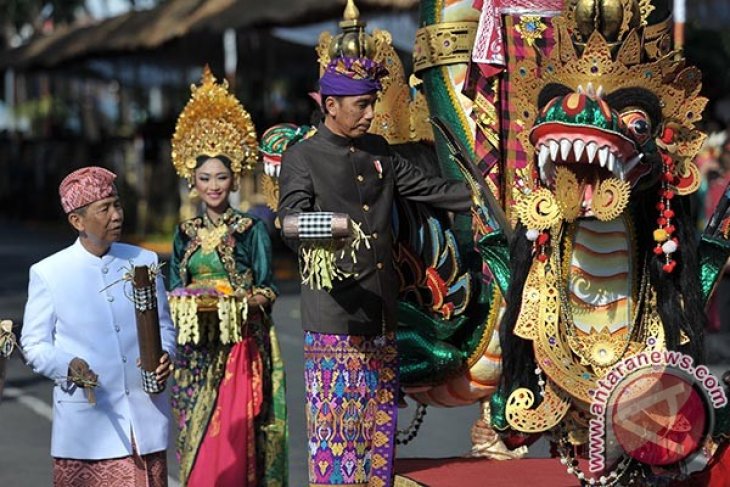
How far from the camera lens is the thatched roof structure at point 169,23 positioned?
19.5 m

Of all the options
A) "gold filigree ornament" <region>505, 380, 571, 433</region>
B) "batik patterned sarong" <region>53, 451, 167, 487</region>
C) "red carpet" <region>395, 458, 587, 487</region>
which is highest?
"gold filigree ornament" <region>505, 380, 571, 433</region>

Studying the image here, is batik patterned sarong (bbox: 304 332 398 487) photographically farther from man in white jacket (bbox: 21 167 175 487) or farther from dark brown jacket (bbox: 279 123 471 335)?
man in white jacket (bbox: 21 167 175 487)

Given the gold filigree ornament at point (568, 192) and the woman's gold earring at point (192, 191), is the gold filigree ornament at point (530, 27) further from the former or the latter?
the woman's gold earring at point (192, 191)

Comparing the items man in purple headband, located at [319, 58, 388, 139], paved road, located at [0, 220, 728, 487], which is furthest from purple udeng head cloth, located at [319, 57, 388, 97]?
paved road, located at [0, 220, 728, 487]

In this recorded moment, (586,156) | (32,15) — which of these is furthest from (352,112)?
(32,15)

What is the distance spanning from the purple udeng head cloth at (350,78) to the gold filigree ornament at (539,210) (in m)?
0.86

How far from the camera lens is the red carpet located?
25.5 ft

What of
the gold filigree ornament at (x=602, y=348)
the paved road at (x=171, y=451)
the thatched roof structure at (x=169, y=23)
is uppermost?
the thatched roof structure at (x=169, y=23)

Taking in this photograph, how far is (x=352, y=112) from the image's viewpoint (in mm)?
7070

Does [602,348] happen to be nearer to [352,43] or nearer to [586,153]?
[586,153]

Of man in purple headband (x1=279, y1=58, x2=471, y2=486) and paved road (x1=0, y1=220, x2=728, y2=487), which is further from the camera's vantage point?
paved road (x1=0, y1=220, x2=728, y2=487)

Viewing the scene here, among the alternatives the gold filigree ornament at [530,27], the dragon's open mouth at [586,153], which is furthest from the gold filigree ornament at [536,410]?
the gold filigree ornament at [530,27]

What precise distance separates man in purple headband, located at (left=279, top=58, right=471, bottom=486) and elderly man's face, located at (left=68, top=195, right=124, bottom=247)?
709 millimetres

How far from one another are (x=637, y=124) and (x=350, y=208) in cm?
128
